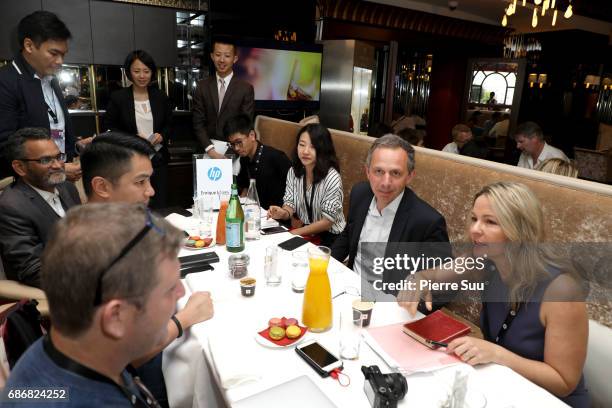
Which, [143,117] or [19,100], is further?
[143,117]

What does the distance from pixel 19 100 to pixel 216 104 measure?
6.07 feet

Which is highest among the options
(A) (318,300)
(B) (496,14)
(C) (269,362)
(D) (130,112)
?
(B) (496,14)

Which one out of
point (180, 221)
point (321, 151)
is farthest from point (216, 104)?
point (180, 221)

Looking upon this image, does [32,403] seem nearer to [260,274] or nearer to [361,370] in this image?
[361,370]

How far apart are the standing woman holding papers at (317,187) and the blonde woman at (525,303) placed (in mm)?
1311

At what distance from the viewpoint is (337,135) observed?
3.64 metres

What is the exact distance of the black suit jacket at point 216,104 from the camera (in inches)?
164

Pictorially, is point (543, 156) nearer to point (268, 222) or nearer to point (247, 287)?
point (268, 222)

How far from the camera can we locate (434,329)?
134 centimetres

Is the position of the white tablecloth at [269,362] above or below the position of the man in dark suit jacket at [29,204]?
below

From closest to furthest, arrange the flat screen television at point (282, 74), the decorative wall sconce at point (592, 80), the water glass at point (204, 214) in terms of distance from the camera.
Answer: the water glass at point (204, 214)
the flat screen television at point (282, 74)
the decorative wall sconce at point (592, 80)

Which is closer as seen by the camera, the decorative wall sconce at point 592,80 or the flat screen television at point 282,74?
the flat screen television at point 282,74

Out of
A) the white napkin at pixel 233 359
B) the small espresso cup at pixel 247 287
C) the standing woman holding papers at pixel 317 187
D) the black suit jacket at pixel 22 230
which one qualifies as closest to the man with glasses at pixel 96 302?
the white napkin at pixel 233 359

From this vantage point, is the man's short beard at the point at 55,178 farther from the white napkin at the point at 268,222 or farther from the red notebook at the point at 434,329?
the red notebook at the point at 434,329
